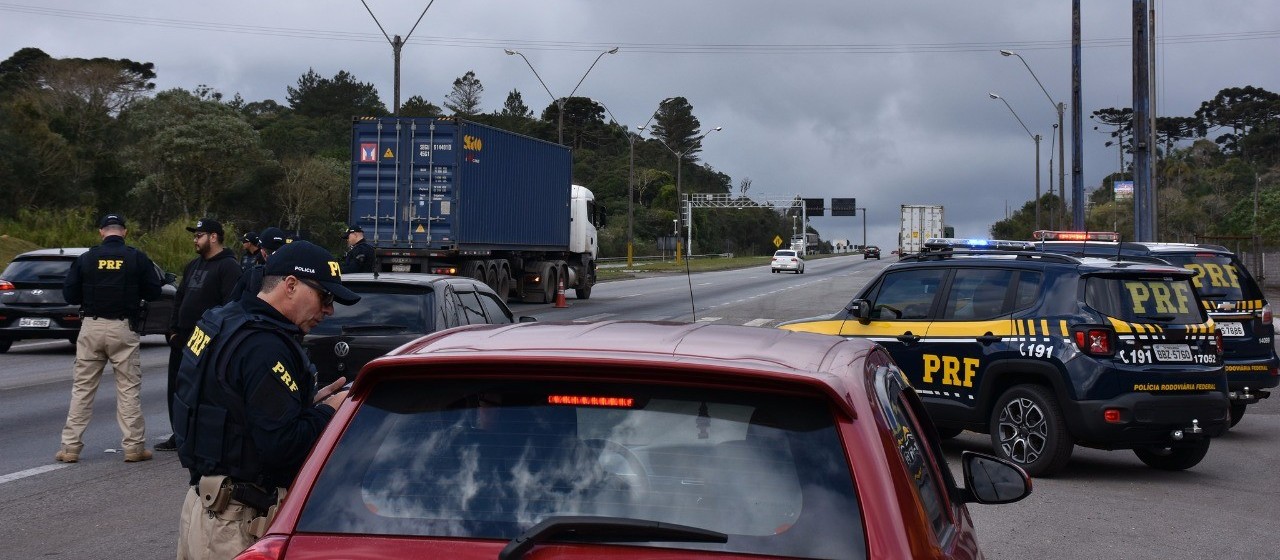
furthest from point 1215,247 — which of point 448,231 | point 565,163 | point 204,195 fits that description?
point 204,195

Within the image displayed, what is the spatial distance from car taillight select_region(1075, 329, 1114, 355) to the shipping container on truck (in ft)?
195

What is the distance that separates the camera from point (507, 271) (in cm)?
2994

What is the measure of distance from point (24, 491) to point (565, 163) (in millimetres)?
25982

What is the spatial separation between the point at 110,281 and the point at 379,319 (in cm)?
200

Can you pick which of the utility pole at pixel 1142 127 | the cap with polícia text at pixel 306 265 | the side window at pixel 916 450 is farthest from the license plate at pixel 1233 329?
the utility pole at pixel 1142 127

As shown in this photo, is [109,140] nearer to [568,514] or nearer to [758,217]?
[568,514]

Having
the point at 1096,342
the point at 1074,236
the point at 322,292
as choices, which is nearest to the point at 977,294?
the point at 1096,342

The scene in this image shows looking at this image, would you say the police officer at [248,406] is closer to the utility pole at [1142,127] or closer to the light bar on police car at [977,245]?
the light bar on police car at [977,245]

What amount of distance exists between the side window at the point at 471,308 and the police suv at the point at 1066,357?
352 centimetres

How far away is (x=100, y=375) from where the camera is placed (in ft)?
30.8

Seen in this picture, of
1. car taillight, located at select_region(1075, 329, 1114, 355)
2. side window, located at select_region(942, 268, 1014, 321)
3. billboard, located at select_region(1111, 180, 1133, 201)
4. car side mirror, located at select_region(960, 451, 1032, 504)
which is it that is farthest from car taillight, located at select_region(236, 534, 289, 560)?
billboard, located at select_region(1111, 180, 1133, 201)

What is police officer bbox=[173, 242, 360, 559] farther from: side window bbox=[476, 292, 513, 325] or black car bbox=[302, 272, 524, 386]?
side window bbox=[476, 292, 513, 325]

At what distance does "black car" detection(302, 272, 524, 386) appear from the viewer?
9.12m

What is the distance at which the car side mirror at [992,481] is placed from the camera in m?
4.02
